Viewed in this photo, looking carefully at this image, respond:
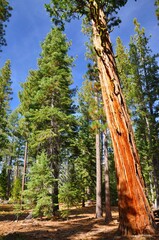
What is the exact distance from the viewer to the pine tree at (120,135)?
16.6 feet

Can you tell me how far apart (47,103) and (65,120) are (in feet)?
7.79

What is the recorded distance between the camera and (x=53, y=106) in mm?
17938

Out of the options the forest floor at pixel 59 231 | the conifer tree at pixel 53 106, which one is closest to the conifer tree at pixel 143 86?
the conifer tree at pixel 53 106

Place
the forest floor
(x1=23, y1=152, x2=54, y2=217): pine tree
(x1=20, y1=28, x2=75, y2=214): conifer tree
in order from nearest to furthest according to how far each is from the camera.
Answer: the forest floor, (x1=23, y1=152, x2=54, y2=217): pine tree, (x1=20, y1=28, x2=75, y2=214): conifer tree

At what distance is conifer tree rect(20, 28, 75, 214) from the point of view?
55.4 ft

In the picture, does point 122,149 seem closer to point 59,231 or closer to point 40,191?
point 59,231

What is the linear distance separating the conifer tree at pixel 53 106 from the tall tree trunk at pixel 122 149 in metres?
10.7

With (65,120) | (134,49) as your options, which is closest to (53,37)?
(65,120)

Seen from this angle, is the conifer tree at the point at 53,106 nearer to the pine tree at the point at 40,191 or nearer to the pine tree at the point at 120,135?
the pine tree at the point at 40,191

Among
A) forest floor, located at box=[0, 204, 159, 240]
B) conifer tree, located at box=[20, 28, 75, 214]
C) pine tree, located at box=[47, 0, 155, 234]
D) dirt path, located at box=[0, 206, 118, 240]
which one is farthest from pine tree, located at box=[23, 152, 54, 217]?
pine tree, located at box=[47, 0, 155, 234]

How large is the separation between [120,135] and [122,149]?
0.37 meters

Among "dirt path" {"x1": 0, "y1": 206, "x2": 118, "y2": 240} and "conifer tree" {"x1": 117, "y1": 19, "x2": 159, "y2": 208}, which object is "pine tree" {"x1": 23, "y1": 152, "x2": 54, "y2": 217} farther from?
"conifer tree" {"x1": 117, "y1": 19, "x2": 159, "y2": 208}

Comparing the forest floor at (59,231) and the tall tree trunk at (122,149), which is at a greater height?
the tall tree trunk at (122,149)

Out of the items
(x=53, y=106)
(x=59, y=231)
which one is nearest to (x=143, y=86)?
(x=53, y=106)
